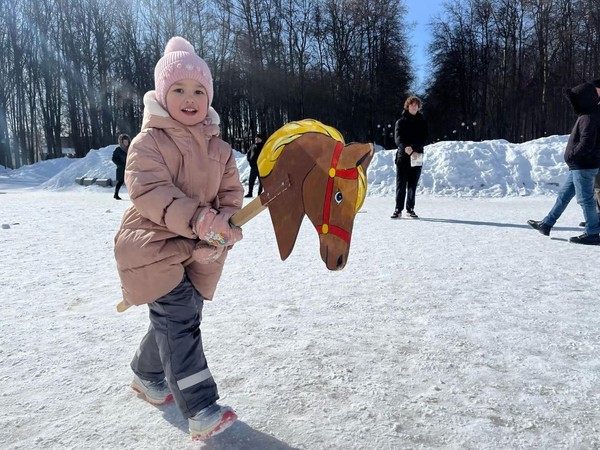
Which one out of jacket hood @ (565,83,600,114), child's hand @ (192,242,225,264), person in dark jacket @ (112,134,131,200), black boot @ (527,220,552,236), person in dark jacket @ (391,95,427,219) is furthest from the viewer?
person in dark jacket @ (112,134,131,200)

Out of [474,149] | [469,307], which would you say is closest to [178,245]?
[469,307]

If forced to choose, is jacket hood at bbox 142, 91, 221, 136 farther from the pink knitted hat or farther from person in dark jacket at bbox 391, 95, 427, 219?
person in dark jacket at bbox 391, 95, 427, 219

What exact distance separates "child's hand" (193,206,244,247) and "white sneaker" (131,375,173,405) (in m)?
0.82

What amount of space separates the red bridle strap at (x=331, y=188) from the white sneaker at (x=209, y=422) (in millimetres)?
800

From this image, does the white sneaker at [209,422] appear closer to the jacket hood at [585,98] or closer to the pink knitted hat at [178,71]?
the pink knitted hat at [178,71]

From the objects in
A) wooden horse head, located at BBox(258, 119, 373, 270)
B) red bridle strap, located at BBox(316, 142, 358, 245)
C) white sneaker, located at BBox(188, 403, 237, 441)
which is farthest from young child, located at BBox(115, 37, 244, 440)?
red bridle strap, located at BBox(316, 142, 358, 245)

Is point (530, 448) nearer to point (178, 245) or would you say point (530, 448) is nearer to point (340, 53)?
point (178, 245)

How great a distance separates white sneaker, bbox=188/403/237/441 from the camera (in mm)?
1868

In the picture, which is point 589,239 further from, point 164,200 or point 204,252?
point 164,200

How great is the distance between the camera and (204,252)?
6.29ft

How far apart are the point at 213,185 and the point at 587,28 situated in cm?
3299

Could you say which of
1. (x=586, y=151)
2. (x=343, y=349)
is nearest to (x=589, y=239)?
(x=586, y=151)

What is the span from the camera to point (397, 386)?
2.32 meters

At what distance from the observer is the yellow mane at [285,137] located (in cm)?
184
